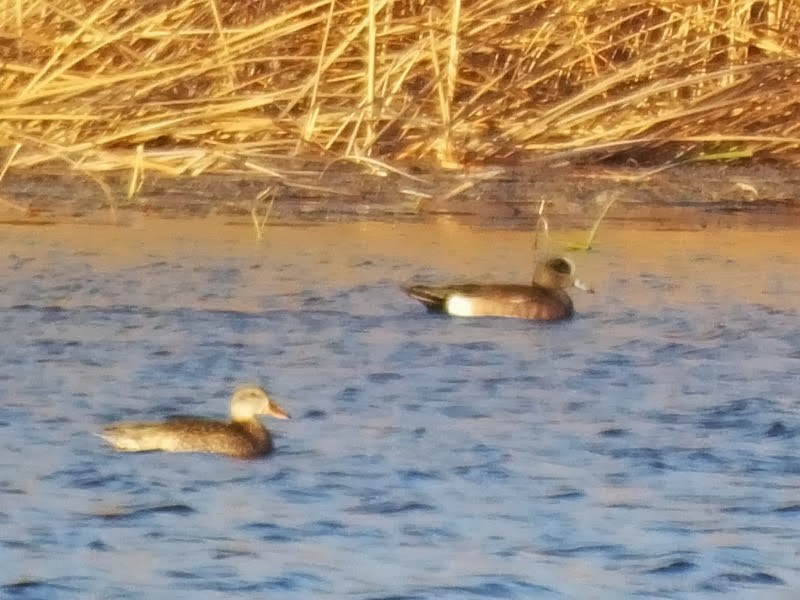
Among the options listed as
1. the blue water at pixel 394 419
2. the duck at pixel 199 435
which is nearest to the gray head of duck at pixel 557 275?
the blue water at pixel 394 419

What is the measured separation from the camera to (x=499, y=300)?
10.4m

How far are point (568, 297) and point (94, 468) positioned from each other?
407cm

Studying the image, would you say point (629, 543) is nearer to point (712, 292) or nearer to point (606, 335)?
point (606, 335)

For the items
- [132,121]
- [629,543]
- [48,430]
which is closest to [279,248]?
[132,121]

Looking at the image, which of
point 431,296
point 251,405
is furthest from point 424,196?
point 251,405

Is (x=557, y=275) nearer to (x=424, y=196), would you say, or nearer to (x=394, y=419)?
(x=424, y=196)

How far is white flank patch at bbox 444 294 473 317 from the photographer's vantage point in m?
10.3

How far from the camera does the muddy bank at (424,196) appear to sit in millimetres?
13094

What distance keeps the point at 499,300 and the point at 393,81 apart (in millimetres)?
3498

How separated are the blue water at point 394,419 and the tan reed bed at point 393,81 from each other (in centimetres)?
127

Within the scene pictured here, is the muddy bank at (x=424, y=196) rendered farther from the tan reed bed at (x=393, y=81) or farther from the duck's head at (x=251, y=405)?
the duck's head at (x=251, y=405)

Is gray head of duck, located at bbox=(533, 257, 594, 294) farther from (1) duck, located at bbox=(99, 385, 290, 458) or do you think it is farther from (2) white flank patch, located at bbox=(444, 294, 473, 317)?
(1) duck, located at bbox=(99, 385, 290, 458)

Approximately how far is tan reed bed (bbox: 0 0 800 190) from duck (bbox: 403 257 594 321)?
273 centimetres

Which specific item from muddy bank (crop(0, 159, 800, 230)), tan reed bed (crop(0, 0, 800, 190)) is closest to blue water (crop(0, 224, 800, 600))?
muddy bank (crop(0, 159, 800, 230))
